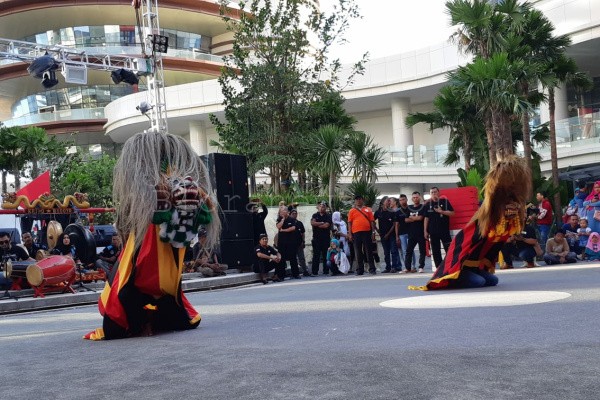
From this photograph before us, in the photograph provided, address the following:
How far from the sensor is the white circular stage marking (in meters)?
8.11

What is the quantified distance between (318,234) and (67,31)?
149 feet

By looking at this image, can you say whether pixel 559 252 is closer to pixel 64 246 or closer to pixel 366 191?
pixel 366 191

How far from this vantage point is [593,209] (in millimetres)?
17859

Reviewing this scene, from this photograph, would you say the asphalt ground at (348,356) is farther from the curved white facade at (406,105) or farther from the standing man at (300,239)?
the curved white facade at (406,105)

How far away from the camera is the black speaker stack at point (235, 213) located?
1853 centimetres

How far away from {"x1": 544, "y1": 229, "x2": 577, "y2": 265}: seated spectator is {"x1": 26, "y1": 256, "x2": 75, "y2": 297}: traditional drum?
32.5 ft

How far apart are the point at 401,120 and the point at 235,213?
2413cm

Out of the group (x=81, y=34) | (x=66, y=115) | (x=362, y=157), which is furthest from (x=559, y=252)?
(x=81, y=34)

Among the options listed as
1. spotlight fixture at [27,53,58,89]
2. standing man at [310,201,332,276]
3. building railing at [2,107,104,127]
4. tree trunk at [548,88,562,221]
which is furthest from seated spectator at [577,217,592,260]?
building railing at [2,107,104,127]

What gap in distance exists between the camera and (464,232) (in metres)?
10.7

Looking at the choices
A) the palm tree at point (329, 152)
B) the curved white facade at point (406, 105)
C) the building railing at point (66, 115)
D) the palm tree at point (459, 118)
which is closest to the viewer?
the palm tree at point (329, 152)

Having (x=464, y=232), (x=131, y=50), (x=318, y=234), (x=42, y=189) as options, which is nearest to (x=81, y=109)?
(x=131, y=50)

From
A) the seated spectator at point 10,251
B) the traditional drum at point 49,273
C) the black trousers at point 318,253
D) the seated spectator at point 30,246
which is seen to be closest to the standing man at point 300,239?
the black trousers at point 318,253

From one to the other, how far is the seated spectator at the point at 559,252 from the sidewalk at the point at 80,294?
22.0ft
